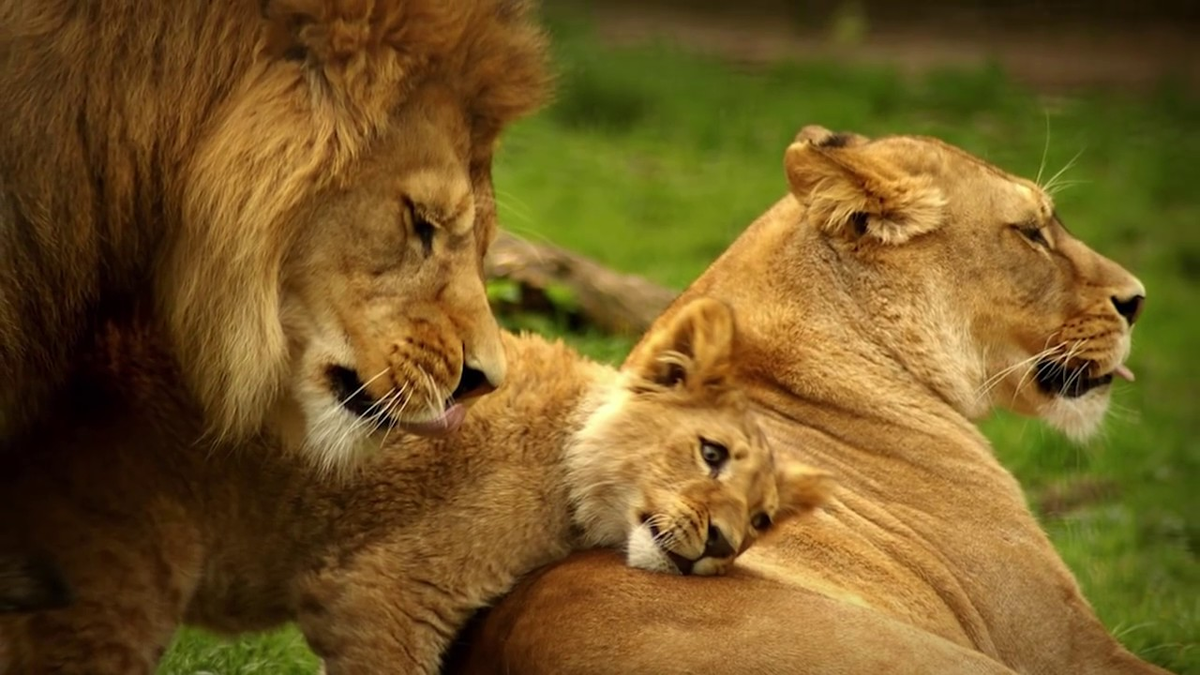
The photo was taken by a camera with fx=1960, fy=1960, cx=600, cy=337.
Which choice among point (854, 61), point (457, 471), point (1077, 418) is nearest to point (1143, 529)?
point (1077, 418)

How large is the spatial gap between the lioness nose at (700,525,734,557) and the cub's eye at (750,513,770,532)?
0.16m

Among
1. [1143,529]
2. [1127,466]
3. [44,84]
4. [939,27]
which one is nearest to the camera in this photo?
[44,84]

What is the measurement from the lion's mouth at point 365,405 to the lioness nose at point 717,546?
1.71ft

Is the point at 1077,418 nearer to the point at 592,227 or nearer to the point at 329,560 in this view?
the point at 329,560

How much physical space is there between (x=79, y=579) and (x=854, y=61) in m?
9.53

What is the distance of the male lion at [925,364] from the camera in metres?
4.06

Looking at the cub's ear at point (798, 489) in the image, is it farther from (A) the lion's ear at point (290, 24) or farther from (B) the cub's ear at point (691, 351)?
(A) the lion's ear at point (290, 24)

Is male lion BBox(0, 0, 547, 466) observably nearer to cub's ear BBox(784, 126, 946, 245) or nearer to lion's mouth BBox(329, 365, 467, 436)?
lion's mouth BBox(329, 365, 467, 436)

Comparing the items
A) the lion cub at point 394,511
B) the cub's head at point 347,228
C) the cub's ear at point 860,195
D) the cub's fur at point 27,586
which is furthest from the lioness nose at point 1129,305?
the cub's fur at point 27,586

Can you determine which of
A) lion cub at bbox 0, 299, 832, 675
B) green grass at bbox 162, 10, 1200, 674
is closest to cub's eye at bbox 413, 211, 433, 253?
lion cub at bbox 0, 299, 832, 675

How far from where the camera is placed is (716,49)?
1255cm

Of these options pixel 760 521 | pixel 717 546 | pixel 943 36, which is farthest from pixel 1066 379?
pixel 943 36

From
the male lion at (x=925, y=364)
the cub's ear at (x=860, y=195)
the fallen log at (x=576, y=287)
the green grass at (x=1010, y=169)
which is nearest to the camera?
the male lion at (x=925, y=364)

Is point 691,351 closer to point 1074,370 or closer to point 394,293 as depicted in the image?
point 394,293
